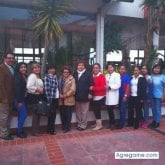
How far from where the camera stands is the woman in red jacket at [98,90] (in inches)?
293

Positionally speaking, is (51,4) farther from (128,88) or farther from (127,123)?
(127,123)

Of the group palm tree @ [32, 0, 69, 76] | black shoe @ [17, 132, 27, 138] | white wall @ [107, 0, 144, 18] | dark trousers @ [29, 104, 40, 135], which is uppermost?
white wall @ [107, 0, 144, 18]

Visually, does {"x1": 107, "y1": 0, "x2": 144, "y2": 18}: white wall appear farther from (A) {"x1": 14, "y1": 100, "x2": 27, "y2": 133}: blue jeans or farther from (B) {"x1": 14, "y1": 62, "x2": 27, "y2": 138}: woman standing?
(A) {"x1": 14, "y1": 100, "x2": 27, "y2": 133}: blue jeans

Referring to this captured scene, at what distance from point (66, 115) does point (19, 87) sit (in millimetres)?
1483

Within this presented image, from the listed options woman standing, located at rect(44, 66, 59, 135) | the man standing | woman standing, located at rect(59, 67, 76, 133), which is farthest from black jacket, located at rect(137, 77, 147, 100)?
woman standing, located at rect(44, 66, 59, 135)

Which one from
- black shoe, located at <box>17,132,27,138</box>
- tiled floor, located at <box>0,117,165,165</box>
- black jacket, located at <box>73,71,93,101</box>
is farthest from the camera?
black jacket, located at <box>73,71,93,101</box>

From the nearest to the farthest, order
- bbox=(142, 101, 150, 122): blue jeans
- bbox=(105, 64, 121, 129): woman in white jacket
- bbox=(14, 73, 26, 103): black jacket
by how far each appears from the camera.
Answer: bbox=(14, 73, 26, 103): black jacket → bbox=(105, 64, 121, 129): woman in white jacket → bbox=(142, 101, 150, 122): blue jeans

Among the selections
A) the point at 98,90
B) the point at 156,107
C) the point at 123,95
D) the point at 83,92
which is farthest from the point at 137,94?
the point at 83,92

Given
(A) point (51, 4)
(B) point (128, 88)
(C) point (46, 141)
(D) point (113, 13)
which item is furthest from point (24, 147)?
(D) point (113, 13)

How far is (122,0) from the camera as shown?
10562 millimetres

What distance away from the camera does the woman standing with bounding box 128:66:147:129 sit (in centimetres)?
744

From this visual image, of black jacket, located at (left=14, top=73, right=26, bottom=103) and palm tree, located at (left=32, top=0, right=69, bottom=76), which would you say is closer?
black jacket, located at (left=14, top=73, right=26, bottom=103)

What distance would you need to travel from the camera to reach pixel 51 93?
23.2ft

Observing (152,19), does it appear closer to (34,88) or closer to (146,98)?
(146,98)
